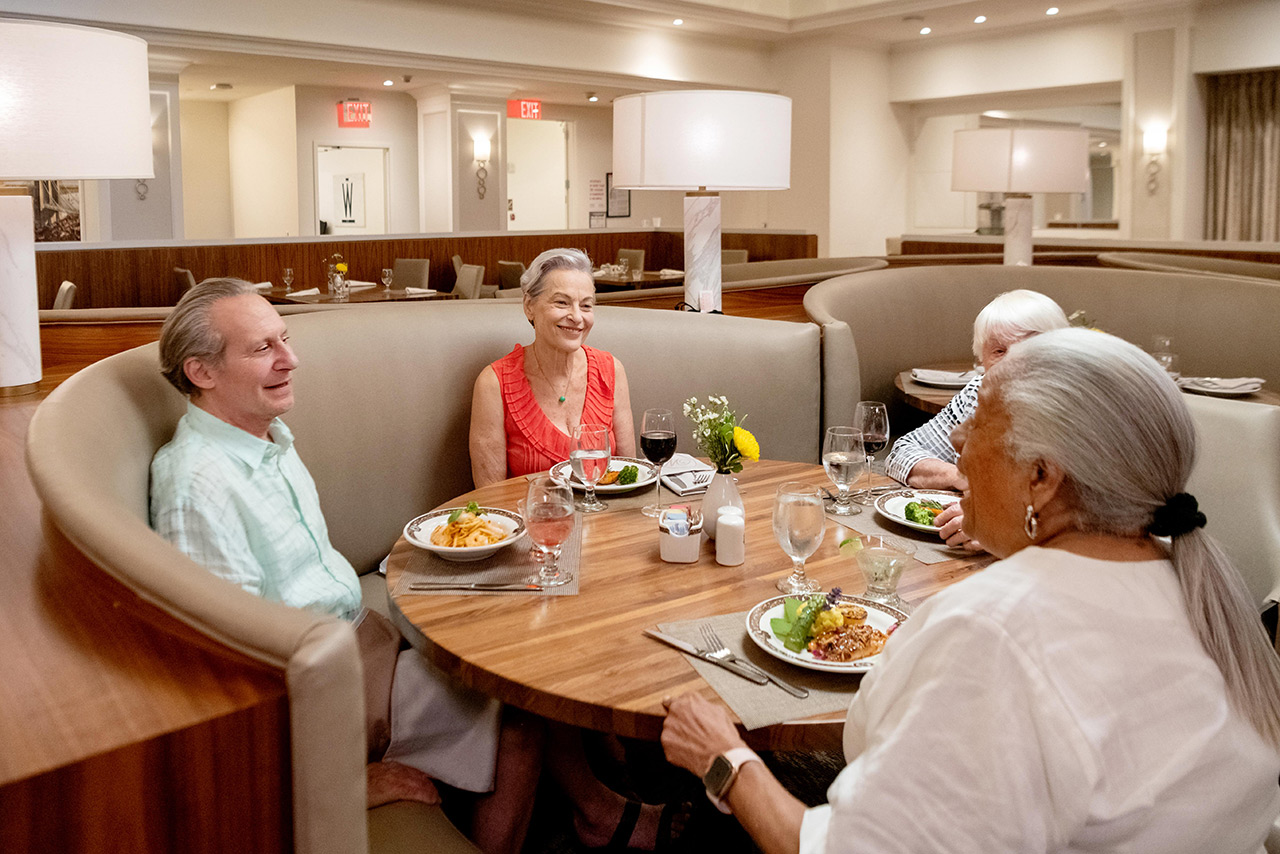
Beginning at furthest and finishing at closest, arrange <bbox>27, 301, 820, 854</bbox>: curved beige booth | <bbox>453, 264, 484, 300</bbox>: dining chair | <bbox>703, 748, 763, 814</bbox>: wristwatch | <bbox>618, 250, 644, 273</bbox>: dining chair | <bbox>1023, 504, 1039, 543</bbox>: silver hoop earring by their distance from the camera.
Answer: <bbox>618, 250, 644, 273</bbox>: dining chair < <bbox>453, 264, 484, 300</bbox>: dining chair < <bbox>703, 748, 763, 814</bbox>: wristwatch < <bbox>1023, 504, 1039, 543</bbox>: silver hoop earring < <bbox>27, 301, 820, 854</bbox>: curved beige booth

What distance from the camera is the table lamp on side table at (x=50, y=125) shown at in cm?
181

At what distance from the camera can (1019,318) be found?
97.7 inches

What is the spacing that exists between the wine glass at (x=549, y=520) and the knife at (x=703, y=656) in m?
0.25

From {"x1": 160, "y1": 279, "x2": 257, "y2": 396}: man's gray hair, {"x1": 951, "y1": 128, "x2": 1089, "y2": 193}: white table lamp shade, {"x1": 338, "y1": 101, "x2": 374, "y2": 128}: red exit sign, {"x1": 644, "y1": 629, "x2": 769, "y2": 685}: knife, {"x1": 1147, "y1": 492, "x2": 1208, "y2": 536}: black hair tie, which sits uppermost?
{"x1": 338, "y1": 101, "x2": 374, "y2": 128}: red exit sign

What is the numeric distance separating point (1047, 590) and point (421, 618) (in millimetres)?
982

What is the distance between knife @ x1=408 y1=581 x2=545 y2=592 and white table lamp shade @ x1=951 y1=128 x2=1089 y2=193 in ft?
12.8

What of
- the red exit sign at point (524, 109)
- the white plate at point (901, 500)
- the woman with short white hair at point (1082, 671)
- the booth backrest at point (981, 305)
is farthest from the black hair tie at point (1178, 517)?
the red exit sign at point (524, 109)

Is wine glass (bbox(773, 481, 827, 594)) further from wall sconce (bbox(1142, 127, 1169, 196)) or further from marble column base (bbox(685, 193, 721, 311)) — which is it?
wall sconce (bbox(1142, 127, 1169, 196))

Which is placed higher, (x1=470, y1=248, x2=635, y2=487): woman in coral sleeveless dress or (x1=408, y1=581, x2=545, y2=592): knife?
(x1=470, y1=248, x2=635, y2=487): woman in coral sleeveless dress

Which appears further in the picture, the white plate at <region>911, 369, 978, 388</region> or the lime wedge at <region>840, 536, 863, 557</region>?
the white plate at <region>911, 369, 978, 388</region>

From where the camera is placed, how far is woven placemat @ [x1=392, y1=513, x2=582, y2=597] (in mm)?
1723

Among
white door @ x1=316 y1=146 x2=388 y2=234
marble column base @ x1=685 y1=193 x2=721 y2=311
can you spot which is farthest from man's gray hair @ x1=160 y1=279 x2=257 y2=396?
white door @ x1=316 y1=146 x2=388 y2=234

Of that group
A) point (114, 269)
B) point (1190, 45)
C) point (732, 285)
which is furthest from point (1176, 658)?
point (1190, 45)

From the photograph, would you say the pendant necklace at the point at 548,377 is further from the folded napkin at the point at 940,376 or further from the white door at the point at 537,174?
the white door at the point at 537,174
